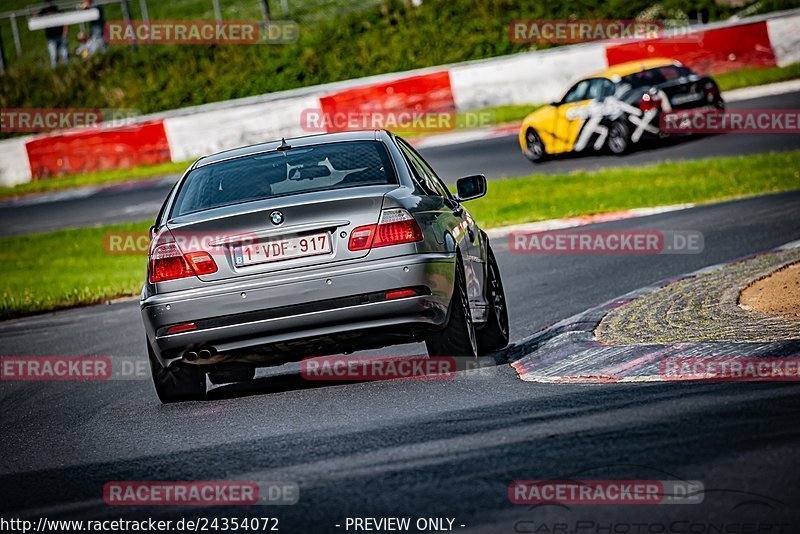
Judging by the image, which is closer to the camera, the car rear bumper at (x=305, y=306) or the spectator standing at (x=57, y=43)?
the car rear bumper at (x=305, y=306)

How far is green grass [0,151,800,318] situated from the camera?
55.7 ft

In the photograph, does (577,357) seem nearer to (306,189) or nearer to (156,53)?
(306,189)

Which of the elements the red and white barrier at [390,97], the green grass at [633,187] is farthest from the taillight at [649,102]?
the red and white barrier at [390,97]

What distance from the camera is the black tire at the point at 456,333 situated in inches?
313

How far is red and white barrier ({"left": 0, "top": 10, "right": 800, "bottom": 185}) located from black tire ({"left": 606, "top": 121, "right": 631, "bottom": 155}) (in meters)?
5.01

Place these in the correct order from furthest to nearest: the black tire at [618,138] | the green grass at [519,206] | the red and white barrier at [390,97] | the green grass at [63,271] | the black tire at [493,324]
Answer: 1. the red and white barrier at [390,97]
2. the black tire at [618,138]
3. the green grass at [519,206]
4. the green grass at [63,271]
5. the black tire at [493,324]

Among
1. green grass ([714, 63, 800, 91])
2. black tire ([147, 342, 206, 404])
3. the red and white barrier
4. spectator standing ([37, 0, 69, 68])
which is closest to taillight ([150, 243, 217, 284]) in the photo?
black tire ([147, 342, 206, 404])

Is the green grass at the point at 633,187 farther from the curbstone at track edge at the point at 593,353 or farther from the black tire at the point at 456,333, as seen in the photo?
the black tire at the point at 456,333

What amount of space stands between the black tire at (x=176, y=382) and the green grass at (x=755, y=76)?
19.7 meters

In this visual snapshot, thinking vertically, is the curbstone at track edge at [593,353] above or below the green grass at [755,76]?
below

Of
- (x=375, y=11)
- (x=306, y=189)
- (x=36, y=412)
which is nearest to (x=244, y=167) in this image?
(x=306, y=189)

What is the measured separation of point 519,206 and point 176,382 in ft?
37.5
